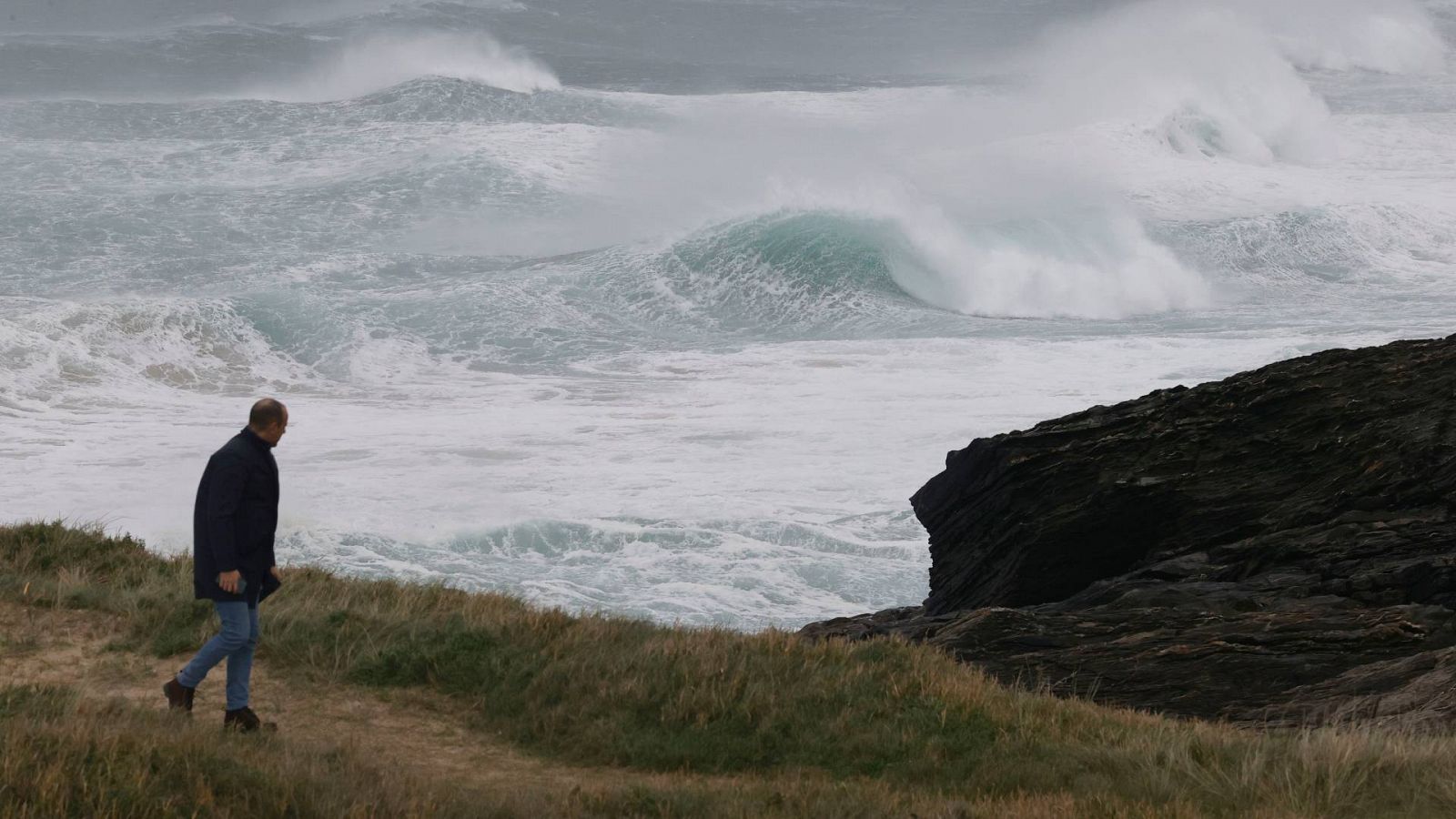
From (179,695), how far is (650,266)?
29765 millimetres

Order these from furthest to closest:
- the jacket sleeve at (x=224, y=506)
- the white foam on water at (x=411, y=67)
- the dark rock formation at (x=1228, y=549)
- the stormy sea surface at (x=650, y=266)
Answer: the white foam on water at (x=411, y=67) → the stormy sea surface at (x=650, y=266) → the dark rock formation at (x=1228, y=549) → the jacket sleeve at (x=224, y=506)

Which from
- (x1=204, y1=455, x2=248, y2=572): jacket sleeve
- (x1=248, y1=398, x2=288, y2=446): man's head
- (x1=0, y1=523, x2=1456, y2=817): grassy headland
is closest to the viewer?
(x1=0, y1=523, x2=1456, y2=817): grassy headland

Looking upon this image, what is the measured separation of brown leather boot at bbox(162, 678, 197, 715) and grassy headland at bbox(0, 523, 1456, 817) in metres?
0.12

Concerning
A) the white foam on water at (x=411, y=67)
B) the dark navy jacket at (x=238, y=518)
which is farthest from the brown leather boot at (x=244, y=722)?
the white foam on water at (x=411, y=67)

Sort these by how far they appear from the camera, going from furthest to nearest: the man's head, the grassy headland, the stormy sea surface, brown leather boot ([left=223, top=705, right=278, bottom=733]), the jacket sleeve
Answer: the stormy sea surface
brown leather boot ([left=223, top=705, right=278, bottom=733])
the man's head
the jacket sleeve
the grassy headland

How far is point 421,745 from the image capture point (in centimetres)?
629

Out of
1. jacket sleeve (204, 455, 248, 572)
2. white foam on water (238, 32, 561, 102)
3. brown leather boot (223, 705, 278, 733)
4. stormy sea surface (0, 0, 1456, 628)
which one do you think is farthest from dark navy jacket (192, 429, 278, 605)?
white foam on water (238, 32, 561, 102)

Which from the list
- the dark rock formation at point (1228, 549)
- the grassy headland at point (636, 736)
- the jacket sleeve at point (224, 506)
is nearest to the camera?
the grassy headland at point (636, 736)

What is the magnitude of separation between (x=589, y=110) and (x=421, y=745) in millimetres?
49569

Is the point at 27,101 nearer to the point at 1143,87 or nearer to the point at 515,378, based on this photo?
the point at 515,378

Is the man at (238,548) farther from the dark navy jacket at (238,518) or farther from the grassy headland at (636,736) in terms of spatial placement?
the grassy headland at (636,736)

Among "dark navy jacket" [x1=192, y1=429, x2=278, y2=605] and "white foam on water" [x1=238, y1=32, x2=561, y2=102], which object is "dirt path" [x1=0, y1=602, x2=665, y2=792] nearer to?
"dark navy jacket" [x1=192, y1=429, x2=278, y2=605]

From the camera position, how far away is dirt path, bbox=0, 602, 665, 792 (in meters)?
5.95

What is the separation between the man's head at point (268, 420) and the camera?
225 inches
